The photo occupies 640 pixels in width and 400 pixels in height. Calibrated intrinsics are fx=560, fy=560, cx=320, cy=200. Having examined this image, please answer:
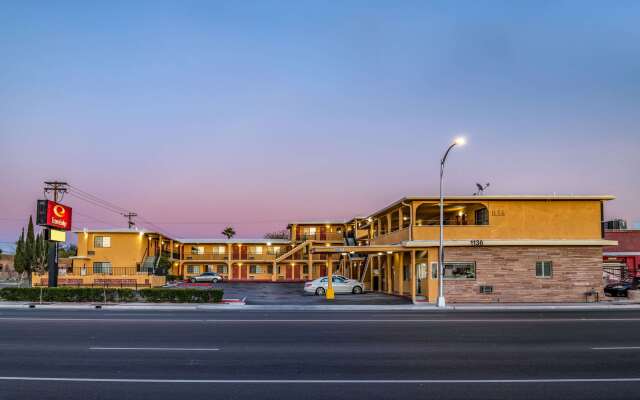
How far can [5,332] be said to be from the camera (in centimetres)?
1786

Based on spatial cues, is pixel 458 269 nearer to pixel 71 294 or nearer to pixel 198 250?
pixel 71 294

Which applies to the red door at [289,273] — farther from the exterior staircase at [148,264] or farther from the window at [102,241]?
the window at [102,241]

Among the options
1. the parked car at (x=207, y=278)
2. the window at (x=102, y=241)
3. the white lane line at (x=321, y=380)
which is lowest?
the parked car at (x=207, y=278)

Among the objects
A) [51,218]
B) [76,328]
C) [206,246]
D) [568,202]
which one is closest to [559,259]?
[568,202]

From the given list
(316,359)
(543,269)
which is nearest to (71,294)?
(316,359)

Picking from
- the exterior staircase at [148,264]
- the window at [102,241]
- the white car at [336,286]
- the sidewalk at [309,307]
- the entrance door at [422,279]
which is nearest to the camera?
the sidewalk at [309,307]

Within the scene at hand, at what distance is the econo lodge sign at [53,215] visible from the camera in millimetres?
37000

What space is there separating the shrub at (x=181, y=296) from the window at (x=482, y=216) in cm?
1674

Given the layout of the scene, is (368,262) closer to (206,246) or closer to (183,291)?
(183,291)

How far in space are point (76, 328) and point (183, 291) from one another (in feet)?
43.7

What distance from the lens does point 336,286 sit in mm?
40969

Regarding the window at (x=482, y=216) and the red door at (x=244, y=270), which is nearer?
the window at (x=482, y=216)

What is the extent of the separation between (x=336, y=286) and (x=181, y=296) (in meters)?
12.7

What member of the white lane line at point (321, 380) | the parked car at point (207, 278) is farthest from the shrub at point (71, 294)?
the parked car at point (207, 278)
